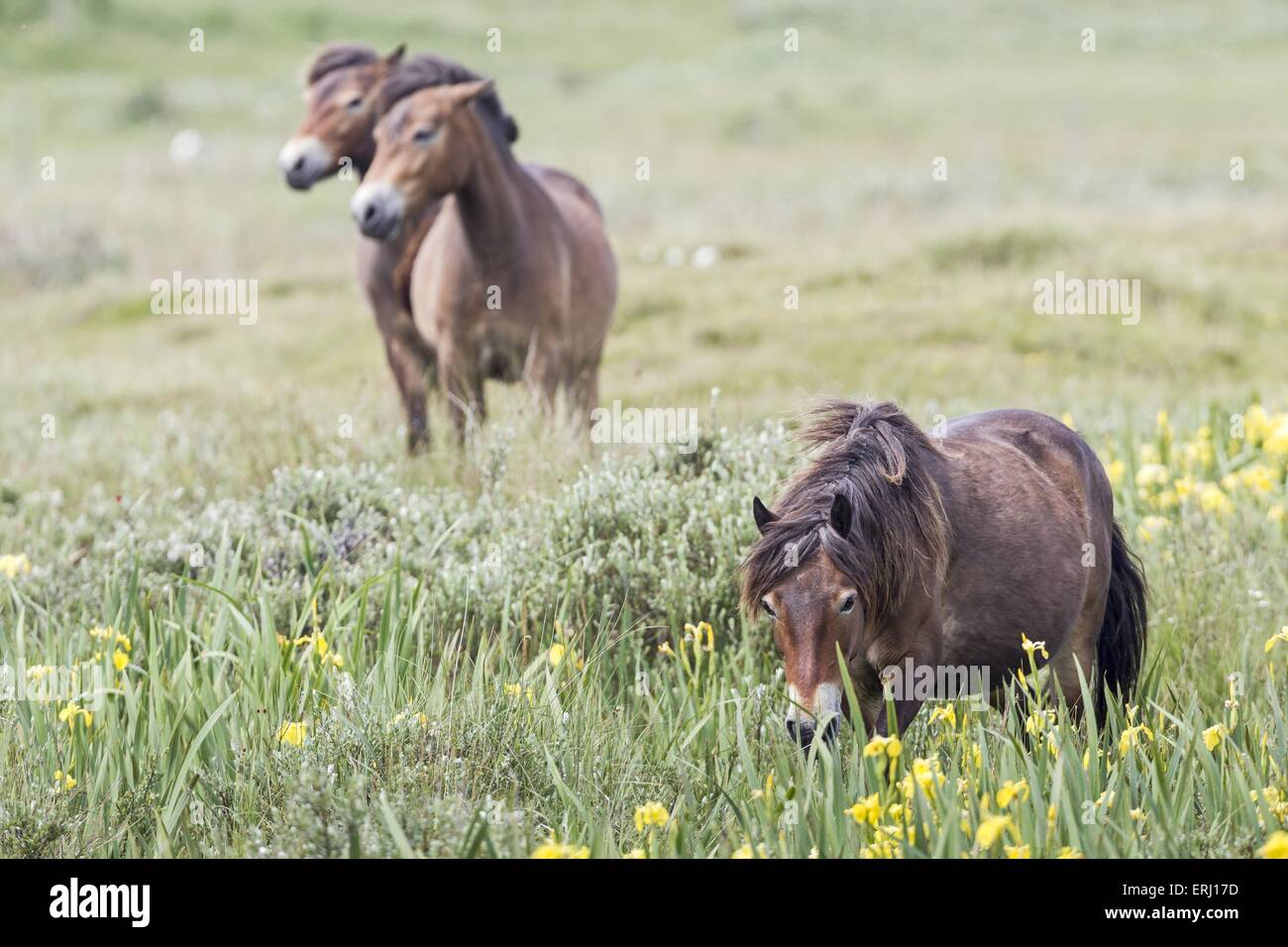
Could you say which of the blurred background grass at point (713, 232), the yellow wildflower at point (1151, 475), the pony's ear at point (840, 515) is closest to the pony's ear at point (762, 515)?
the pony's ear at point (840, 515)

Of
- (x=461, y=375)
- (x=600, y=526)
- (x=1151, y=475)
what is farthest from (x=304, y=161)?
(x=1151, y=475)

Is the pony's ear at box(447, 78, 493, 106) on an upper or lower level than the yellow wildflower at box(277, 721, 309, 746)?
upper

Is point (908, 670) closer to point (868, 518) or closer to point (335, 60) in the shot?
point (868, 518)

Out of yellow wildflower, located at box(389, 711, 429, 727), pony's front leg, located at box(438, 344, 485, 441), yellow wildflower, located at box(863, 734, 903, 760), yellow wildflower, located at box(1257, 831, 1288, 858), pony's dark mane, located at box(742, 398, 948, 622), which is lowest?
yellow wildflower, located at box(1257, 831, 1288, 858)

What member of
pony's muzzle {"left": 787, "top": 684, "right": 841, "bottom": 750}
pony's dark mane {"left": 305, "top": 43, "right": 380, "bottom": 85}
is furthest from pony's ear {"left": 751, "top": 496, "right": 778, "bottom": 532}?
pony's dark mane {"left": 305, "top": 43, "right": 380, "bottom": 85}

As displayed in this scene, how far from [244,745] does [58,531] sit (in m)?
3.16

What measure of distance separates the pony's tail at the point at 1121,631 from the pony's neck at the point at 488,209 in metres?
4.14

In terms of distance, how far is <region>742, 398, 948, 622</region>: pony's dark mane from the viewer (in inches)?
134

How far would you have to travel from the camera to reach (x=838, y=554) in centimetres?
337

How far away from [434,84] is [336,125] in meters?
1.08

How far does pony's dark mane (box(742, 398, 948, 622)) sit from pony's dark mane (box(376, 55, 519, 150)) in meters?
4.52

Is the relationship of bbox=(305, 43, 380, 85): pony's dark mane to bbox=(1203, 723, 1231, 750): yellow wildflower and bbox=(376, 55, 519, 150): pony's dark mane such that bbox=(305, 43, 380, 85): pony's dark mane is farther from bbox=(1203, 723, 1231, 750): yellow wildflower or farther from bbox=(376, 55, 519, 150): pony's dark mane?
bbox=(1203, 723, 1231, 750): yellow wildflower
